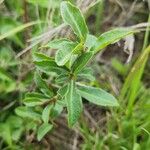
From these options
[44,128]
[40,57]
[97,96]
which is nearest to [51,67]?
[40,57]

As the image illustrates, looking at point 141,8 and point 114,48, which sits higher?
point 141,8

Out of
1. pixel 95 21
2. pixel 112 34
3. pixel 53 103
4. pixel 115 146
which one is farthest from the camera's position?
pixel 95 21

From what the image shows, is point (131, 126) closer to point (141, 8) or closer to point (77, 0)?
point (77, 0)

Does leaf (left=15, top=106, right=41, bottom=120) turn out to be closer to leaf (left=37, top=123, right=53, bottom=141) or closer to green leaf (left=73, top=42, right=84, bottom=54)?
leaf (left=37, top=123, right=53, bottom=141)

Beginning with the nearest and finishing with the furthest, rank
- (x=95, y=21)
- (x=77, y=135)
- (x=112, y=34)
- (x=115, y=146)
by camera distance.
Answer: (x=112, y=34)
(x=115, y=146)
(x=77, y=135)
(x=95, y=21)

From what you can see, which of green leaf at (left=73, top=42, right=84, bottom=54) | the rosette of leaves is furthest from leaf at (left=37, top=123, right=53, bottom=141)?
green leaf at (left=73, top=42, right=84, bottom=54)

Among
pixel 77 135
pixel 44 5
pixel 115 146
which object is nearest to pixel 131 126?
pixel 115 146

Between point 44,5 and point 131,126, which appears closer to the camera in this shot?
point 131,126
